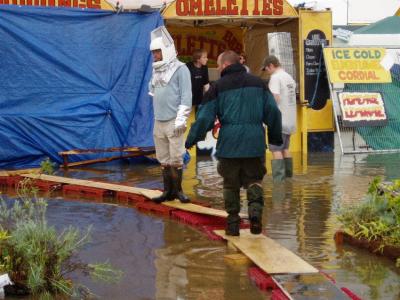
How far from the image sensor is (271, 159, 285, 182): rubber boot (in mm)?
10844

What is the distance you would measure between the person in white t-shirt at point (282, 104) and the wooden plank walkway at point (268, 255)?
3775 mm

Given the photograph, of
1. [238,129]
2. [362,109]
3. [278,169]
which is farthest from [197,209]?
[362,109]

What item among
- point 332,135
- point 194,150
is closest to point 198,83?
point 194,150

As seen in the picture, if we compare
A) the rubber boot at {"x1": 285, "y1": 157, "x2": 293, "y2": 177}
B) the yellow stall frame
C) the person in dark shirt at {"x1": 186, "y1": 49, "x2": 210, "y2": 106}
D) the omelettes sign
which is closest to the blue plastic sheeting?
the omelettes sign

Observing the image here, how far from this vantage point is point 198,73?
13680 millimetres

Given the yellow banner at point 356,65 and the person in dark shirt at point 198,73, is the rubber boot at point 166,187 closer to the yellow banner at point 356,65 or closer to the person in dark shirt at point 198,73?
the person in dark shirt at point 198,73

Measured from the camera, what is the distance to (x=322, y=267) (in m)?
6.18

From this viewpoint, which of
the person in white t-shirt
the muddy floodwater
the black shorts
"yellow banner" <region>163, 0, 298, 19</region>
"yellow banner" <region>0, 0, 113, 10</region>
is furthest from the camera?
"yellow banner" <region>163, 0, 298, 19</region>

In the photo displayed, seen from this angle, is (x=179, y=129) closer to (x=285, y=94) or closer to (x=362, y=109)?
(x=285, y=94)

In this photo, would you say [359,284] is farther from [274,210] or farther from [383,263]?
[274,210]

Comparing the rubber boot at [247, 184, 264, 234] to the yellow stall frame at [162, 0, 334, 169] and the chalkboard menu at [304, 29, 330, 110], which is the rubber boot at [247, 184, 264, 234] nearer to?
the yellow stall frame at [162, 0, 334, 169]

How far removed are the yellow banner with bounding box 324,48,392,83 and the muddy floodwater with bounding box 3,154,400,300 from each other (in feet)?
11.6

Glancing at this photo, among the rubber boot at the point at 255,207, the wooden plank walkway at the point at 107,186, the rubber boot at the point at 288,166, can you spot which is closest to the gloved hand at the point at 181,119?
the wooden plank walkway at the point at 107,186

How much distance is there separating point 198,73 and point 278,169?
11.2 feet
